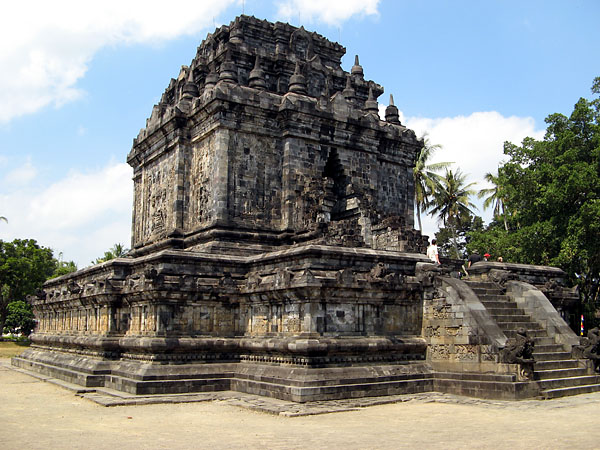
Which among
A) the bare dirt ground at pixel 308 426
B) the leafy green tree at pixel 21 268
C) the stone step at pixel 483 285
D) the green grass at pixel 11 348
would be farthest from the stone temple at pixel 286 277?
the leafy green tree at pixel 21 268

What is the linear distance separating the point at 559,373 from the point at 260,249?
9.18 metres

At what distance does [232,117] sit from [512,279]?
9.91m

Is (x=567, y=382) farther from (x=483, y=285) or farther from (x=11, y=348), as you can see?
(x=11, y=348)

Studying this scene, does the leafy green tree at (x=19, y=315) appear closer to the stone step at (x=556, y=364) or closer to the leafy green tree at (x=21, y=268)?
the leafy green tree at (x=21, y=268)

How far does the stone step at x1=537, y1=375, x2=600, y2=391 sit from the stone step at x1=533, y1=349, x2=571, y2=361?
692mm

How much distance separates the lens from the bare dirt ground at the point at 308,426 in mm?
9383

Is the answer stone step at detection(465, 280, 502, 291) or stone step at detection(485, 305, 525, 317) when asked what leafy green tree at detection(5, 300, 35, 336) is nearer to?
stone step at detection(465, 280, 502, 291)

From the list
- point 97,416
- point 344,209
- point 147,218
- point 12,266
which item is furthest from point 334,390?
point 12,266

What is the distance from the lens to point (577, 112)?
24.9 metres

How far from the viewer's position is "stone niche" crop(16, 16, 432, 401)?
1472 centimetres

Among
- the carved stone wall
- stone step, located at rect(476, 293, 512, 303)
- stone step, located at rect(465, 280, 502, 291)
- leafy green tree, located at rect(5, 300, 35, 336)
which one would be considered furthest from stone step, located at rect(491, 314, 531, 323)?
leafy green tree, located at rect(5, 300, 35, 336)

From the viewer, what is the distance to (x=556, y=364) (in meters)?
Answer: 15.3

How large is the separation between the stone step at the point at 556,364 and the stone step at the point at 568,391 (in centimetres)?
64

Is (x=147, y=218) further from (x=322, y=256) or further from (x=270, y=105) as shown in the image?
(x=322, y=256)
